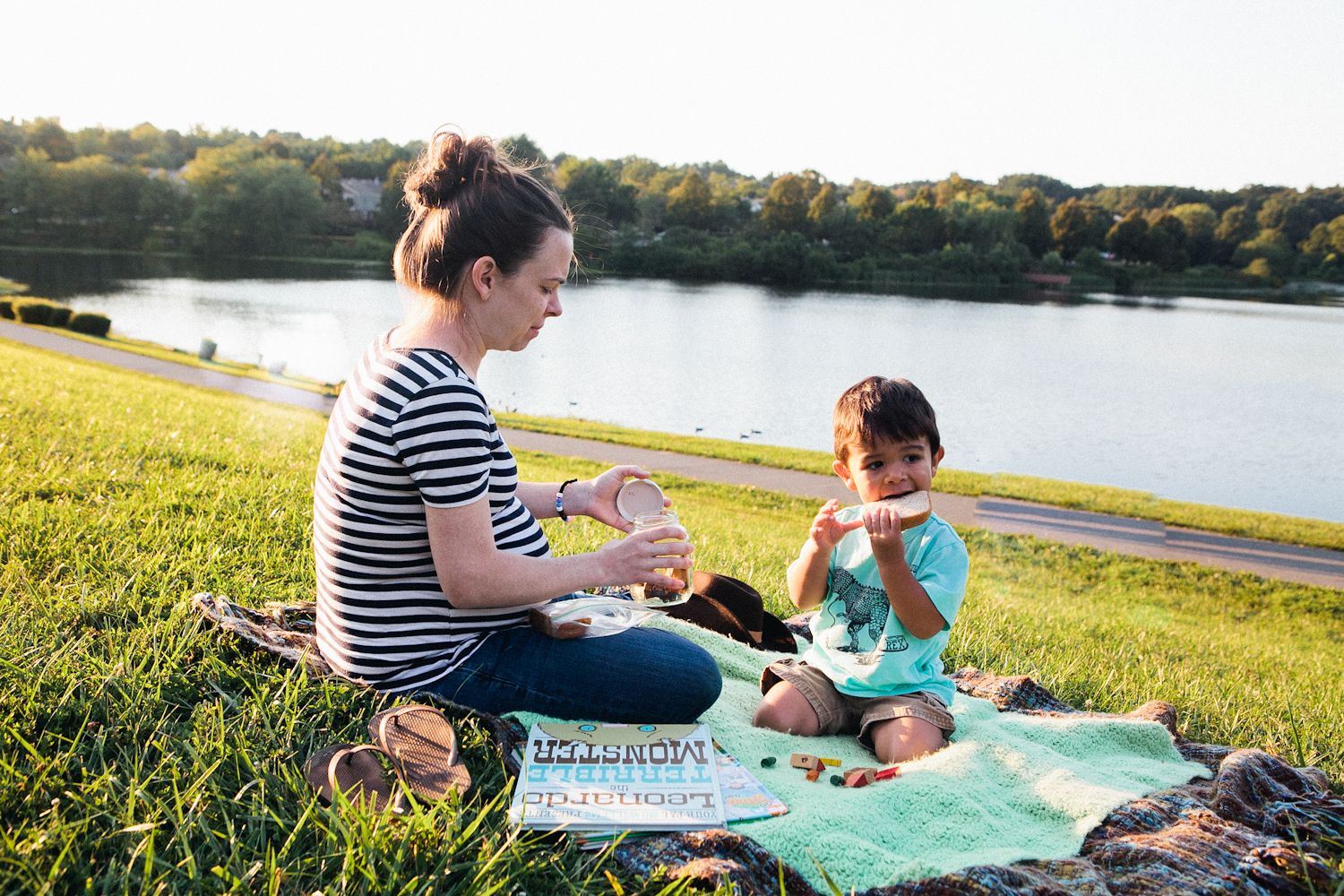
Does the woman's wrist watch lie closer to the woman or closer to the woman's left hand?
the woman's left hand

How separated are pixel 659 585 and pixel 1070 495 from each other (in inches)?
483

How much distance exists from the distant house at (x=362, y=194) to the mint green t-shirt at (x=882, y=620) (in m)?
95.2

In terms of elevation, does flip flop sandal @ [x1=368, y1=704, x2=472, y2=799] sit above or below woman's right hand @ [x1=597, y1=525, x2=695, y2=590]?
below

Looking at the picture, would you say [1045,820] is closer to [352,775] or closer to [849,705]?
[849,705]

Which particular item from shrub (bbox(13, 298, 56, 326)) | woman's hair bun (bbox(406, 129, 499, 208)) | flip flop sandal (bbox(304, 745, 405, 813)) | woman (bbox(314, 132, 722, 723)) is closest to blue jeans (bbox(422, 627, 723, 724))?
woman (bbox(314, 132, 722, 723))

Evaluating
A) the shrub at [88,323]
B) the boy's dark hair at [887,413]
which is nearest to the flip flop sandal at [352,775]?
the boy's dark hair at [887,413]

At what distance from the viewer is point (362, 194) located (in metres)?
98.2

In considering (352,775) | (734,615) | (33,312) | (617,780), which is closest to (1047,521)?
(734,615)

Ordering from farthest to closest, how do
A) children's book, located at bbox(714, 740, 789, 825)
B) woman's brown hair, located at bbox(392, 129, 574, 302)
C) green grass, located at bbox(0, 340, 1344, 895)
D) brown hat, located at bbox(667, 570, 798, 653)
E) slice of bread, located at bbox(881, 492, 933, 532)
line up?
brown hat, located at bbox(667, 570, 798, 653), slice of bread, located at bbox(881, 492, 933, 532), woman's brown hair, located at bbox(392, 129, 574, 302), children's book, located at bbox(714, 740, 789, 825), green grass, located at bbox(0, 340, 1344, 895)

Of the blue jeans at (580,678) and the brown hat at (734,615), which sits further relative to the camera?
the brown hat at (734,615)

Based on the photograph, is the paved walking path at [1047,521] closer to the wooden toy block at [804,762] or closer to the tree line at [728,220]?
the wooden toy block at [804,762]

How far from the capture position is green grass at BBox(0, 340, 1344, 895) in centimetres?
195

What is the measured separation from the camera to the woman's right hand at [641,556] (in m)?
2.62

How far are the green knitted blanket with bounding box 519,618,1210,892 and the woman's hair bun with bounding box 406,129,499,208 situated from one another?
5.23 ft
